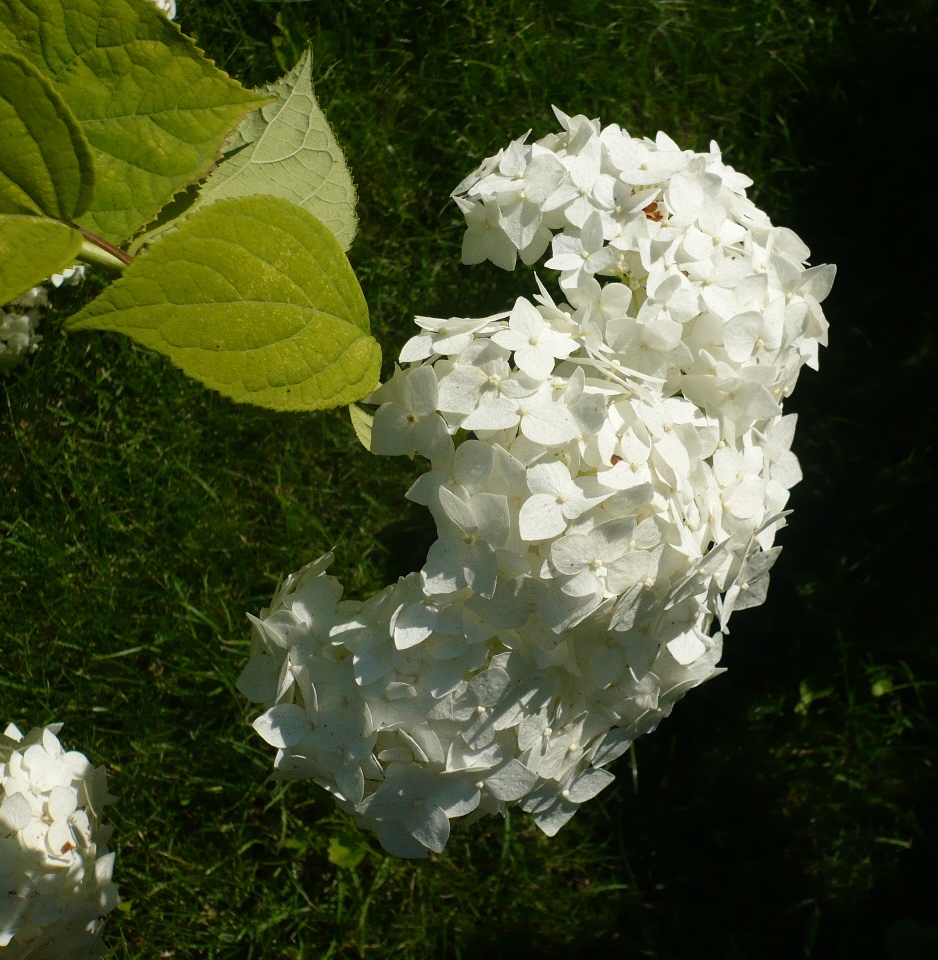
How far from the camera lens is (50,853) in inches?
53.1

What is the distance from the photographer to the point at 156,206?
0.84 m

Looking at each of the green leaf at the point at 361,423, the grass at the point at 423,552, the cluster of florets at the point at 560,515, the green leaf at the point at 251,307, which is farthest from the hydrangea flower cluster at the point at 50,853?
the green leaf at the point at 251,307

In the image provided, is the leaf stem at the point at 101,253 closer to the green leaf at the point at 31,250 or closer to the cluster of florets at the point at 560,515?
the green leaf at the point at 31,250

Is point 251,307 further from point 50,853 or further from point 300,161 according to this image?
point 50,853

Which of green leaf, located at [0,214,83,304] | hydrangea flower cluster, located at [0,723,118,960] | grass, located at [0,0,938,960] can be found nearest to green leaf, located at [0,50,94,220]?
green leaf, located at [0,214,83,304]

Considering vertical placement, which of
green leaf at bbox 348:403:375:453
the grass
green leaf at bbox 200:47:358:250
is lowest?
the grass

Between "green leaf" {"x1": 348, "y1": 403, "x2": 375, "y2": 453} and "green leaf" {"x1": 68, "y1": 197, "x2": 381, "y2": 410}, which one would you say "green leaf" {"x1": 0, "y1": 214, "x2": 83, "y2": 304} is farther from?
"green leaf" {"x1": 348, "y1": 403, "x2": 375, "y2": 453}

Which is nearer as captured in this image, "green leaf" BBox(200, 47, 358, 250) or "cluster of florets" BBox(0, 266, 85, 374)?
"green leaf" BBox(200, 47, 358, 250)

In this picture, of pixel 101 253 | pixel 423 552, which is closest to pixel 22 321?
pixel 423 552

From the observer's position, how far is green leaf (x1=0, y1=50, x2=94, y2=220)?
28.0 inches

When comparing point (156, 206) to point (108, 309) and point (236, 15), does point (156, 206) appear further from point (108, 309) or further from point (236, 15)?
point (236, 15)

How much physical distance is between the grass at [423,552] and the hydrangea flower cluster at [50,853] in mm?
618

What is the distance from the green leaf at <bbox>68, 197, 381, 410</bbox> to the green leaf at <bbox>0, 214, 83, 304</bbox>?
42 millimetres

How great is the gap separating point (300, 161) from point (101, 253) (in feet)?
1.40
